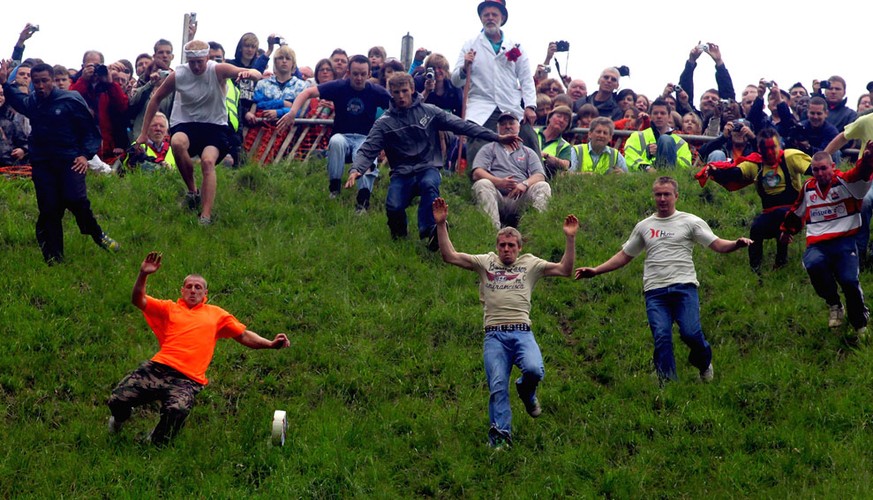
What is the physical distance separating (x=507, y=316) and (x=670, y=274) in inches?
65.2

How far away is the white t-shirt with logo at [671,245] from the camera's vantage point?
9852mm

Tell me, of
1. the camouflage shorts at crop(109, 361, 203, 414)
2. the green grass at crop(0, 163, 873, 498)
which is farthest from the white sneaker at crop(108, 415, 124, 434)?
the camouflage shorts at crop(109, 361, 203, 414)

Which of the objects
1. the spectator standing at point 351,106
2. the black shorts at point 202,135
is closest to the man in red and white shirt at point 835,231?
the spectator standing at point 351,106

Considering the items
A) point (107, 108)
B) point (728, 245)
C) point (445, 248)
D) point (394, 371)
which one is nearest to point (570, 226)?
point (445, 248)

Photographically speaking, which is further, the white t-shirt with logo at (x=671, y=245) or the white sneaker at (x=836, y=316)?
the white sneaker at (x=836, y=316)

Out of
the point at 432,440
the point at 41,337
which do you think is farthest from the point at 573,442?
the point at 41,337

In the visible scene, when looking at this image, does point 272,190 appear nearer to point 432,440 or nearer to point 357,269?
point 357,269

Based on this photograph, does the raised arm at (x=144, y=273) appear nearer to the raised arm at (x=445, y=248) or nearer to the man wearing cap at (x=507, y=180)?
the raised arm at (x=445, y=248)

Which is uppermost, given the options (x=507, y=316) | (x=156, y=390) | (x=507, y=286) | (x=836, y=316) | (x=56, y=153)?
(x=56, y=153)

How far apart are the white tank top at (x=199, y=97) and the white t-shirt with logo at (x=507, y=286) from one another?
16.0ft

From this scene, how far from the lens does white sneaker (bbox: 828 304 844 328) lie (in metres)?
10.8

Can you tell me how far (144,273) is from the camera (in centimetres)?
888

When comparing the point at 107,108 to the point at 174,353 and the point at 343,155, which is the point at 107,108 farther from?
the point at 174,353

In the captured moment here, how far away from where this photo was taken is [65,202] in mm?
11836
